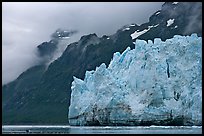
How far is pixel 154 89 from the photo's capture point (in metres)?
55.2

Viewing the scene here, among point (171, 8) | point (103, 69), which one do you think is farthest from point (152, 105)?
point (171, 8)

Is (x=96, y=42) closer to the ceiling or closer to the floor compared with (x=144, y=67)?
closer to the ceiling

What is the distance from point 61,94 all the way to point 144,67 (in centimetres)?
Result: 9850

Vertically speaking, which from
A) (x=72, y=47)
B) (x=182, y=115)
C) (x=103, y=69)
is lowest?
(x=182, y=115)

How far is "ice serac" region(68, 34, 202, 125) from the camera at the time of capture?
177ft

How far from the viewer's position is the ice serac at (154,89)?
177 ft

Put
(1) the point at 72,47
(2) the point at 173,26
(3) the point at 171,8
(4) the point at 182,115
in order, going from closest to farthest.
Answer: (4) the point at 182,115 → (2) the point at 173,26 → (3) the point at 171,8 → (1) the point at 72,47

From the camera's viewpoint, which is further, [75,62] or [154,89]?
[75,62]

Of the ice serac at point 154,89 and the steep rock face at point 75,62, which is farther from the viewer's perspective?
the steep rock face at point 75,62

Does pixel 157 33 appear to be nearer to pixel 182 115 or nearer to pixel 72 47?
pixel 72 47

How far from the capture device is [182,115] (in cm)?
5388

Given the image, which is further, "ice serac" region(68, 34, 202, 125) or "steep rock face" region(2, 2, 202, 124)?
"steep rock face" region(2, 2, 202, 124)

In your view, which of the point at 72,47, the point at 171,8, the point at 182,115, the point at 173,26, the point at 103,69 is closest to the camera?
the point at 182,115

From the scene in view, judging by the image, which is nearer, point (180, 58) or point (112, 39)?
point (180, 58)
